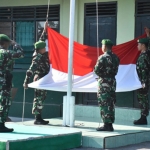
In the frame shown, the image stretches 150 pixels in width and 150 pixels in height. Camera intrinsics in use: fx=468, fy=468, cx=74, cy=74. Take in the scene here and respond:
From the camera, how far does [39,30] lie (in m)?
12.9

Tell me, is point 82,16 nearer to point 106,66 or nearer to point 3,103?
point 106,66

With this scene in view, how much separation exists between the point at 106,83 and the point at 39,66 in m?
1.61

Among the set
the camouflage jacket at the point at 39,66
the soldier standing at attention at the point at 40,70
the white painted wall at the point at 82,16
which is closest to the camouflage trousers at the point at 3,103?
the camouflage jacket at the point at 39,66

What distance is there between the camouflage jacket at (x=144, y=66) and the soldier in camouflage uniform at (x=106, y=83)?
1.16 m

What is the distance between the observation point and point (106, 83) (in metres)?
8.82

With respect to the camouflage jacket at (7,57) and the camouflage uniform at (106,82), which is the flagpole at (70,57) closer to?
the camouflage uniform at (106,82)

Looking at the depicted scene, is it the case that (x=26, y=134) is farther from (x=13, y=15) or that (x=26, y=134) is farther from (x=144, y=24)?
(x=13, y=15)

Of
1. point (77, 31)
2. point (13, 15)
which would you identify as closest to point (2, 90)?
point (77, 31)

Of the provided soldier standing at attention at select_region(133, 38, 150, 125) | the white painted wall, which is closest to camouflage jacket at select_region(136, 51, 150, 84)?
soldier standing at attention at select_region(133, 38, 150, 125)

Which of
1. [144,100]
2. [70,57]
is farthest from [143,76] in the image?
[70,57]

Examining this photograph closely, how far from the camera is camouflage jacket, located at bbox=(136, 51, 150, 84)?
9844 mm

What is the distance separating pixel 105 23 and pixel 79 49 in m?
A: 1.51

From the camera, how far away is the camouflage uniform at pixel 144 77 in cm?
986

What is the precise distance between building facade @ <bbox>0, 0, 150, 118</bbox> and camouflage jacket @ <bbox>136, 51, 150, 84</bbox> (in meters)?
1.32
